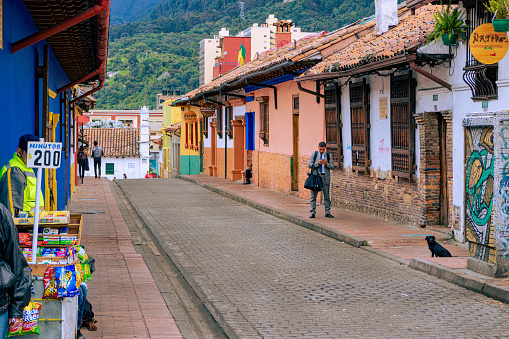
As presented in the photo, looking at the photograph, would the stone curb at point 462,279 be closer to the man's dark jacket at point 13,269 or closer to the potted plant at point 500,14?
the potted plant at point 500,14

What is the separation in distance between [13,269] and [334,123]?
1337cm

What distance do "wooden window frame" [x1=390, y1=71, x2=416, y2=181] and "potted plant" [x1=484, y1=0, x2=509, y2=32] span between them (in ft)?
10.9

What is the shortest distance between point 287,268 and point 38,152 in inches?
194

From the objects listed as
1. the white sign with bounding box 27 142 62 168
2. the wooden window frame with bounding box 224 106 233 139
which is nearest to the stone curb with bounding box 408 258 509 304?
the white sign with bounding box 27 142 62 168

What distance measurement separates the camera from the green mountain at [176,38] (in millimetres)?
82938

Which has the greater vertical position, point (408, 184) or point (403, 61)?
point (403, 61)

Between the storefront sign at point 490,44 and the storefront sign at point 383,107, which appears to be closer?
the storefront sign at point 490,44

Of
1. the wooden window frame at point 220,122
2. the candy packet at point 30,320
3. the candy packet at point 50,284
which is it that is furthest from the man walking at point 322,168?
the wooden window frame at point 220,122

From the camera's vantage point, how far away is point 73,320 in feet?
18.0

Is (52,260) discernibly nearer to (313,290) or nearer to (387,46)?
(313,290)

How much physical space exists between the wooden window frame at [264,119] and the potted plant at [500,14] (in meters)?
14.0

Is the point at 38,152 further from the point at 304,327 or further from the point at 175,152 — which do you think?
the point at 175,152

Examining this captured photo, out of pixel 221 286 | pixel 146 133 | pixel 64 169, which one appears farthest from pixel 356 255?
pixel 146 133

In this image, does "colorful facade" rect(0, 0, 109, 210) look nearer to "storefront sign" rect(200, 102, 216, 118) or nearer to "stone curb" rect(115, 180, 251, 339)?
"stone curb" rect(115, 180, 251, 339)
